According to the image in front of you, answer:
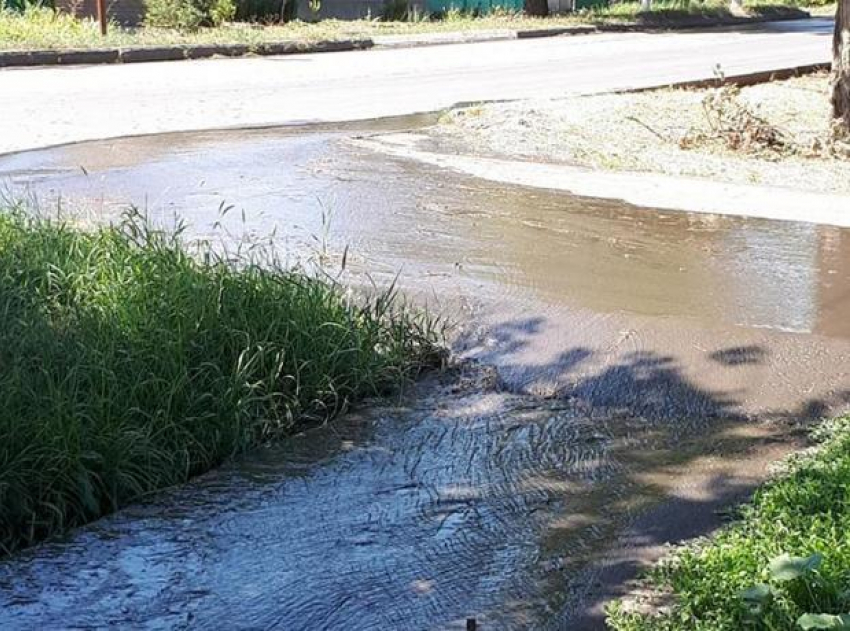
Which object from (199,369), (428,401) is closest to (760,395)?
(428,401)

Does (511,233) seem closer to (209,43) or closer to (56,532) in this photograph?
(56,532)

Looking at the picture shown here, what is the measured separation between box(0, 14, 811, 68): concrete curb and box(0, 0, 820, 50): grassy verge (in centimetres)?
30

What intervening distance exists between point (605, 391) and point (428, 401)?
34.2 inches

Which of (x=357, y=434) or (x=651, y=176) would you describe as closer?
(x=357, y=434)

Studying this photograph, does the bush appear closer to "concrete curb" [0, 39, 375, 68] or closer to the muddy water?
"concrete curb" [0, 39, 375, 68]

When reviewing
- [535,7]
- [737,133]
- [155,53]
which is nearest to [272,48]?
[155,53]

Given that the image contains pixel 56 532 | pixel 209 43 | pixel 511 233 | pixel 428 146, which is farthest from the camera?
pixel 209 43

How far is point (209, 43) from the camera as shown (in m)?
23.2

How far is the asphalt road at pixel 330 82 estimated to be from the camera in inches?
583

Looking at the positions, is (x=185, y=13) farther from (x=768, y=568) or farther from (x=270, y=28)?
(x=768, y=568)

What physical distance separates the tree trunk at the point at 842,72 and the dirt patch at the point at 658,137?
23 cm

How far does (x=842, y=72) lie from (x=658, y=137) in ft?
6.12

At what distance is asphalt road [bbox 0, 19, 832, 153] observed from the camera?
48.5 ft

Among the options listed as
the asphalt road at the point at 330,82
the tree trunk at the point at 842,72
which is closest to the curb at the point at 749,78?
the asphalt road at the point at 330,82
